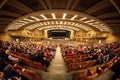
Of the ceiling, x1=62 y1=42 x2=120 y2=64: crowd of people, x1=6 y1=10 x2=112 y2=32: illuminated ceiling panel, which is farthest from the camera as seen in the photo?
x1=6 y1=10 x2=112 y2=32: illuminated ceiling panel

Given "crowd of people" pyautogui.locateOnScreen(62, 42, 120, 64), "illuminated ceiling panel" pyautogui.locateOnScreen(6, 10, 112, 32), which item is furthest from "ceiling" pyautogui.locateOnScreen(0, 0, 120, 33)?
"crowd of people" pyautogui.locateOnScreen(62, 42, 120, 64)

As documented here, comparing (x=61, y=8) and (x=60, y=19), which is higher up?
(x=61, y=8)

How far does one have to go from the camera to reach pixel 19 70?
10.3 metres

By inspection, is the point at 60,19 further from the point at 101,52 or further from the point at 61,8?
the point at 101,52

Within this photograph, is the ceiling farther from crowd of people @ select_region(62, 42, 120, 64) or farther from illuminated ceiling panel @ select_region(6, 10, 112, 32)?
crowd of people @ select_region(62, 42, 120, 64)

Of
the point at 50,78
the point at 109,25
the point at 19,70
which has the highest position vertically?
the point at 109,25

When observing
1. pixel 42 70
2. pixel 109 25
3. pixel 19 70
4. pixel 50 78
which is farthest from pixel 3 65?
pixel 109 25

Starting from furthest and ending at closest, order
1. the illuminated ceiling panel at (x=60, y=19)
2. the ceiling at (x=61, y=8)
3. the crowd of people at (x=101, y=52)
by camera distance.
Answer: the illuminated ceiling panel at (x=60, y=19) < the ceiling at (x=61, y=8) < the crowd of people at (x=101, y=52)

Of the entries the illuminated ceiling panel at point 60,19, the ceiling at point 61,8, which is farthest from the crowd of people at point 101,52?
the illuminated ceiling panel at point 60,19

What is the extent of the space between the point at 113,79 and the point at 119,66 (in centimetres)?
77

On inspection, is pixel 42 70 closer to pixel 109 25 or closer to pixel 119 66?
pixel 119 66

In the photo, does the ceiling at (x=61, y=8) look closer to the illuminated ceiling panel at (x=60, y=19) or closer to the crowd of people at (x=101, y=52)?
the illuminated ceiling panel at (x=60, y=19)

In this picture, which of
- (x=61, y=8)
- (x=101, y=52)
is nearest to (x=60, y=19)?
(x=61, y=8)

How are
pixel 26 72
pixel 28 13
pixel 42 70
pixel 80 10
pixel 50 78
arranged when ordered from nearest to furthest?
1. pixel 26 72
2. pixel 50 78
3. pixel 42 70
4. pixel 80 10
5. pixel 28 13
